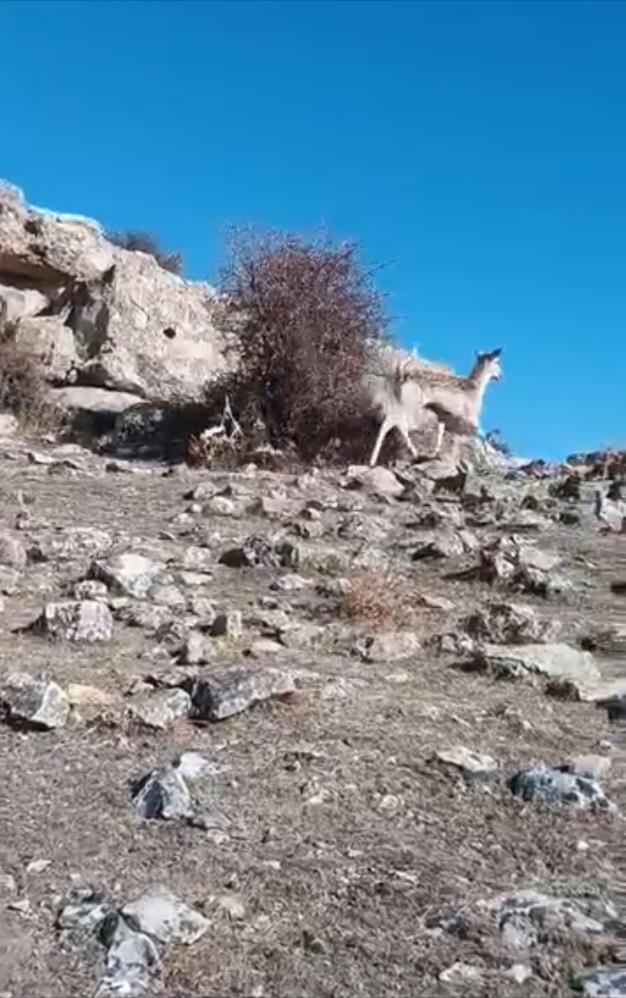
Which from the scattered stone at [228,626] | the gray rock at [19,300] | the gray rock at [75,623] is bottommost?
the gray rock at [75,623]

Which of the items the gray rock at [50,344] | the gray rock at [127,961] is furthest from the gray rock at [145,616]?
the gray rock at [50,344]

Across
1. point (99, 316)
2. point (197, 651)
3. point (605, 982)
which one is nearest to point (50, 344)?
point (99, 316)

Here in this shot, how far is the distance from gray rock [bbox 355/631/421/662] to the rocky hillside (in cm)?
1071

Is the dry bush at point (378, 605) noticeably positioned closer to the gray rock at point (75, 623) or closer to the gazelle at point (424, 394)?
the gray rock at point (75, 623)

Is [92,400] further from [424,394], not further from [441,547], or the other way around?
[441,547]

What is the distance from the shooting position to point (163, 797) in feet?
11.4

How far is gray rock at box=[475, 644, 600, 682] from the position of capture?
5172mm

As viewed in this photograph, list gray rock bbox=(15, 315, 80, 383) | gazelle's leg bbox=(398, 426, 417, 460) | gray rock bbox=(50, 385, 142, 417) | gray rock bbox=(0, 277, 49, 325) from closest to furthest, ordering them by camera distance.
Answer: gazelle's leg bbox=(398, 426, 417, 460), gray rock bbox=(50, 385, 142, 417), gray rock bbox=(15, 315, 80, 383), gray rock bbox=(0, 277, 49, 325)

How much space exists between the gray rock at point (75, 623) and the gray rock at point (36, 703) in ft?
2.74

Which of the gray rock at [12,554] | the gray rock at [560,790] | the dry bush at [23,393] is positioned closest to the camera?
the gray rock at [560,790]

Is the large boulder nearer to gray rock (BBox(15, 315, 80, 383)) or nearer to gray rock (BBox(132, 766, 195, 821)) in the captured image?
gray rock (BBox(15, 315, 80, 383))

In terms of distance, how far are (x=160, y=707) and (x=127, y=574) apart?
2.04 meters

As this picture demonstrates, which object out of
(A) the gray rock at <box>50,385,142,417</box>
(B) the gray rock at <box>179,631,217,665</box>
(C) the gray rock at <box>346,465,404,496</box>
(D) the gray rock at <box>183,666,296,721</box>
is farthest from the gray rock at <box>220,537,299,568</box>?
(A) the gray rock at <box>50,385,142,417</box>

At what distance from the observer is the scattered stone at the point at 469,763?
384 centimetres
